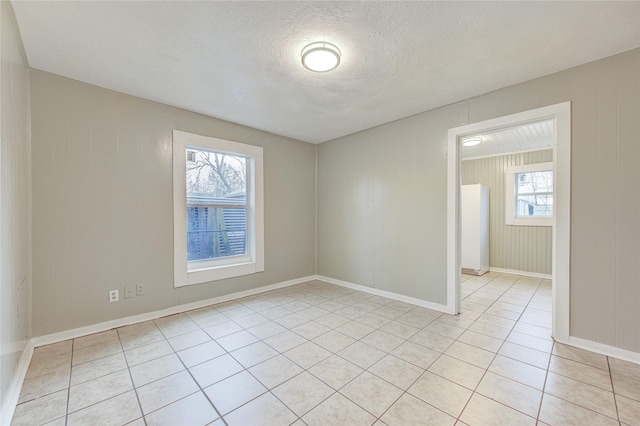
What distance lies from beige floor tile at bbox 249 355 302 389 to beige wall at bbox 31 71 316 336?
1.73 meters

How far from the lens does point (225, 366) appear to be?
6.79ft

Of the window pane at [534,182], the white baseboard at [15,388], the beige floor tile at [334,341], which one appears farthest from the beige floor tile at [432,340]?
the window pane at [534,182]

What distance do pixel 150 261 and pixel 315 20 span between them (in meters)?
2.94

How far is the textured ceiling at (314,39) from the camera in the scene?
171 centimetres

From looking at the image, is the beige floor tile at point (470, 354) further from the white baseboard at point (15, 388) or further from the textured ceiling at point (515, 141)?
the white baseboard at point (15, 388)

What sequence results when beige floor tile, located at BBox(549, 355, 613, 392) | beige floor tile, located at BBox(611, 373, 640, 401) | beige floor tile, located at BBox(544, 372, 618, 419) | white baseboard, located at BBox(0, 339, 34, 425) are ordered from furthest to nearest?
beige floor tile, located at BBox(549, 355, 613, 392) → beige floor tile, located at BBox(611, 373, 640, 401) → beige floor tile, located at BBox(544, 372, 618, 419) → white baseboard, located at BBox(0, 339, 34, 425)

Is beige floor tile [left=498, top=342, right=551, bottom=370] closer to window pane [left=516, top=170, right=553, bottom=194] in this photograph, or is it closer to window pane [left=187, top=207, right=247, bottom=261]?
window pane [left=187, top=207, right=247, bottom=261]

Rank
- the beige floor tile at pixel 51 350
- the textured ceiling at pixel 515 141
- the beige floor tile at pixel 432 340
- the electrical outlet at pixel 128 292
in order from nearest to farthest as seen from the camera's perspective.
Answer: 1. the beige floor tile at pixel 51 350
2. the beige floor tile at pixel 432 340
3. the electrical outlet at pixel 128 292
4. the textured ceiling at pixel 515 141

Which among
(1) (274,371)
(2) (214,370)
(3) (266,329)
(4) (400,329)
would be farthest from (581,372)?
(2) (214,370)

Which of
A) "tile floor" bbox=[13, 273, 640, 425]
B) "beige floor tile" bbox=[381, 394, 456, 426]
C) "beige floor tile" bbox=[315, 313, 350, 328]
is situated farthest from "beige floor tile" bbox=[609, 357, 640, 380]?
"beige floor tile" bbox=[315, 313, 350, 328]

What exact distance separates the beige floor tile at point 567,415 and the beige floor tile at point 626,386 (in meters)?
0.40

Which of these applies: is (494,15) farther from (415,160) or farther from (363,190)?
(363,190)

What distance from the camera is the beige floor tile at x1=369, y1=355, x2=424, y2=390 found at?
188 cm

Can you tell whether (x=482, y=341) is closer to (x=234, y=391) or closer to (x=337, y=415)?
(x=337, y=415)
